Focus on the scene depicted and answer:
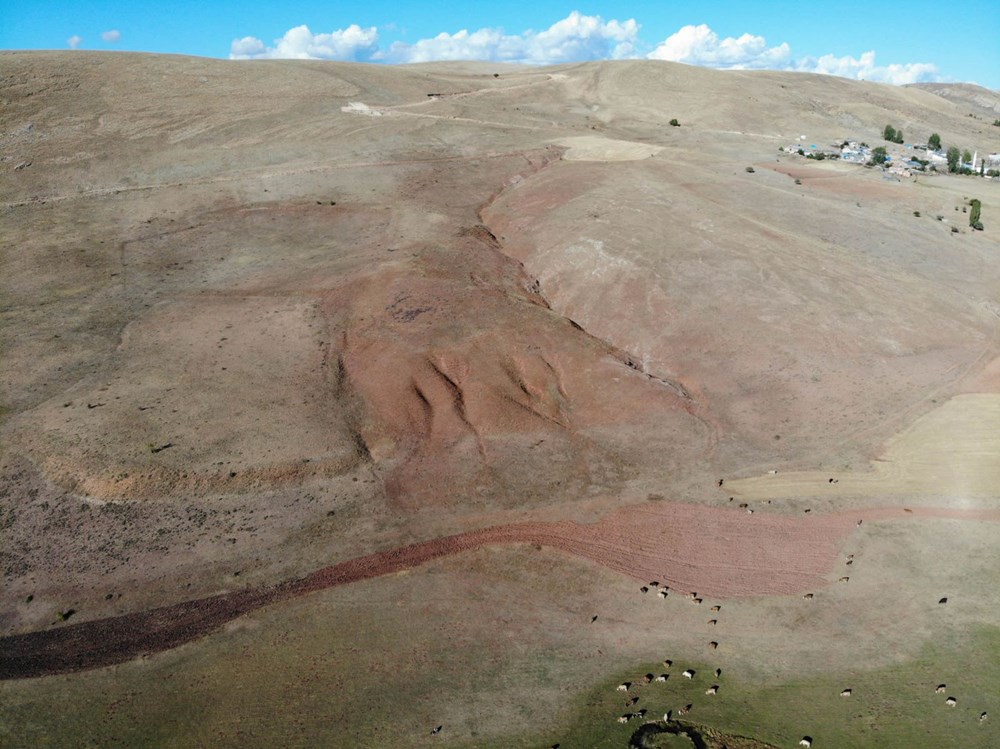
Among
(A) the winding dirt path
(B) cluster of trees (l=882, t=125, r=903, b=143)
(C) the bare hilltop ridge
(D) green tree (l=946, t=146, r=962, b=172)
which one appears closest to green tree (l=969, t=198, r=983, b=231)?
(C) the bare hilltop ridge

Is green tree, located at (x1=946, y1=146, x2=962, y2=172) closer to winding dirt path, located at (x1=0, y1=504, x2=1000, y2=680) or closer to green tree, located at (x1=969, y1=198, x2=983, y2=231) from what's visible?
green tree, located at (x1=969, y1=198, x2=983, y2=231)

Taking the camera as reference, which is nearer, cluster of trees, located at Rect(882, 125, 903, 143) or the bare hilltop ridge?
the bare hilltop ridge

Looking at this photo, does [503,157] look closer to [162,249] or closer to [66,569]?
[162,249]

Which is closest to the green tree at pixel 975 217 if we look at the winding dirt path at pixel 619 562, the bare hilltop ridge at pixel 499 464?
the bare hilltop ridge at pixel 499 464

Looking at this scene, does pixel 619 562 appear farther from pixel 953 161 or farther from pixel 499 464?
pixel 953 161

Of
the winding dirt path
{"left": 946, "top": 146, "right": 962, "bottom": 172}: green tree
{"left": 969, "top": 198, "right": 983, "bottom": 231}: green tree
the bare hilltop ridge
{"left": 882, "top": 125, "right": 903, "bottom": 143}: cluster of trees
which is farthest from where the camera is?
{"left": 882, "top": 125, "right": 903, "bottom": 143}: cluster of trees

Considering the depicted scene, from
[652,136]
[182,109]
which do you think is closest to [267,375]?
[182,109]
